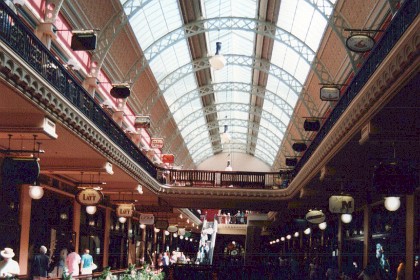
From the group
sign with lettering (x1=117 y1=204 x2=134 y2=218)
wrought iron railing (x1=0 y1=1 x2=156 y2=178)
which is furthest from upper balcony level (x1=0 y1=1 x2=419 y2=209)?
sign with lettering (x1=117 y1=204 x2=134 y2=218)

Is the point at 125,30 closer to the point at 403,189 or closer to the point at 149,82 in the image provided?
the point at 149,82

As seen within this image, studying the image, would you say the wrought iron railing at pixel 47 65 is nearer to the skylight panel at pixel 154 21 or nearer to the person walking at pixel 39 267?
the person walking at pixel 39 267

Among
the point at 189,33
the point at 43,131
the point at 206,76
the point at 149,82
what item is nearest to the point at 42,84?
the point at 43,131

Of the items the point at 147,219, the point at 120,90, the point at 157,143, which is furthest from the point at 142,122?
the point at 120,90

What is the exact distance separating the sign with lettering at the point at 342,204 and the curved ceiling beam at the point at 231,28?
29.4 feet

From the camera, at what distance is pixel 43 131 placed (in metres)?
13.6

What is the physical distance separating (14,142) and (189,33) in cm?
1651

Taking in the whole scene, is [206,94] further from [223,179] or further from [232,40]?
[223,179]

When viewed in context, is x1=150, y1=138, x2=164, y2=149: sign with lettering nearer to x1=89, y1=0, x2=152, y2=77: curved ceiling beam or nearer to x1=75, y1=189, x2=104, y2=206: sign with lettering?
x1=89, y1=0, x2=152, y2=77: curved ceiling beam

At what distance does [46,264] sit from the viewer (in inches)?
714

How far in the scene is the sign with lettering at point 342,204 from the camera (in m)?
22.0

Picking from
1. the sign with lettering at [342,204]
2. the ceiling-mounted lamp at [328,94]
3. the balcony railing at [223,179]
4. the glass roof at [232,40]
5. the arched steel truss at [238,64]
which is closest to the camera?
the sign with lettering at [342,204]

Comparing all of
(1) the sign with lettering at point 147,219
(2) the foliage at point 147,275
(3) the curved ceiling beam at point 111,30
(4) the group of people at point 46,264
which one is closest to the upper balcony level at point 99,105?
(4) the group of people at point 46,264

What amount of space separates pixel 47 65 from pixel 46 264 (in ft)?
21.7
